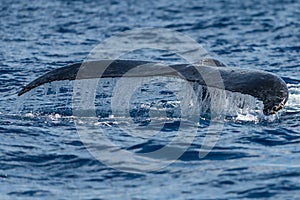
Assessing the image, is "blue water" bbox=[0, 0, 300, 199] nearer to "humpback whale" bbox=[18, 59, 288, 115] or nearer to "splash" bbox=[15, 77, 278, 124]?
"splash" bbox=[15, 77, 278, 124]

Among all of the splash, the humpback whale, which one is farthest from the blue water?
the humpback whale

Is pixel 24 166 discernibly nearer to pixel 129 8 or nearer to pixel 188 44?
pixel 188 44

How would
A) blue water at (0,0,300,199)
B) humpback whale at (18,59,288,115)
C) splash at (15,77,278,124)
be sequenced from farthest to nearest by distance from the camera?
splash at (15,77,278,124) < humpback whale at (18,59,288,115) < blue water at (0,0,300,199)

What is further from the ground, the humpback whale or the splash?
the humpback whale

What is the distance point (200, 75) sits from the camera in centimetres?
880

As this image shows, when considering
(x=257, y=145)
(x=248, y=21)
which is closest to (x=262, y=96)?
(x=257, y=145)

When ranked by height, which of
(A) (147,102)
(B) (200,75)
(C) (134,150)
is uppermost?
(B) (200,75)

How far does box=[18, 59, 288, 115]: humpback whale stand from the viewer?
8.21 m

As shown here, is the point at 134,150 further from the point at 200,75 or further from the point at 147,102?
the point at 147,102

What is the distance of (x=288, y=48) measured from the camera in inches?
659

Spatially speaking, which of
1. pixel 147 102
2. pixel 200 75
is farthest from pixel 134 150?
pixel 147 102

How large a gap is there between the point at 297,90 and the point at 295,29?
7503 millimetres

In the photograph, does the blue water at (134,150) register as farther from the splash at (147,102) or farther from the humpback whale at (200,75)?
the humpback whale at (200,75)

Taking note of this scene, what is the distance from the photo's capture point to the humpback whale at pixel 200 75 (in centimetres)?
821
